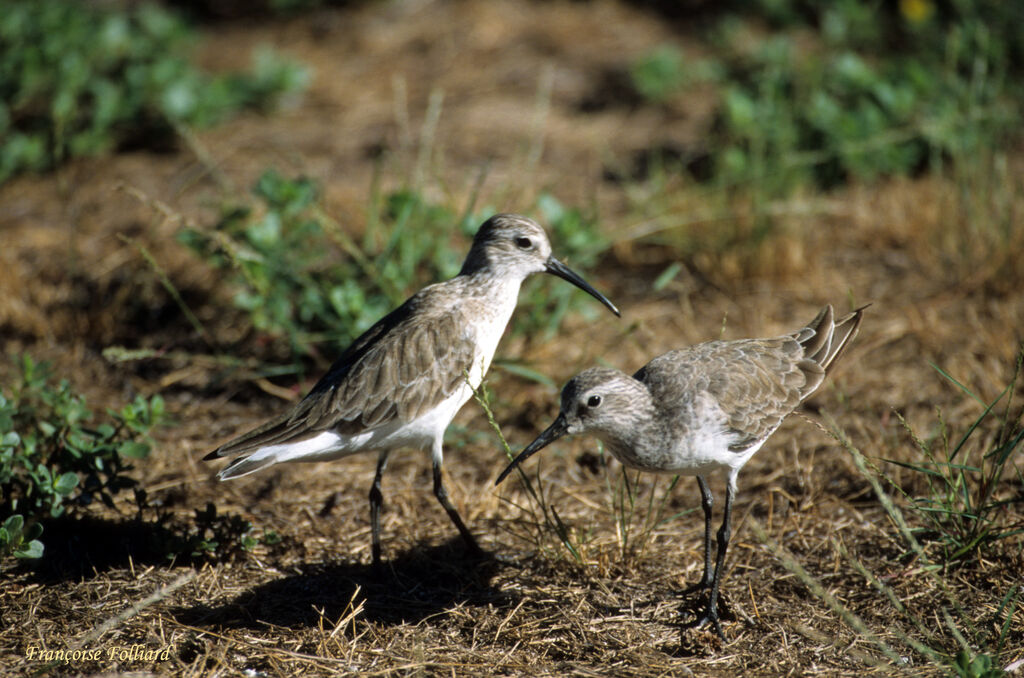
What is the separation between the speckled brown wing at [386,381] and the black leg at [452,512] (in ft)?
1.12

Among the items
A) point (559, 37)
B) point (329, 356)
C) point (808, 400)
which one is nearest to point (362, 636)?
point (329, 356)

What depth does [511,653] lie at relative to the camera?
Answer: 165 inches

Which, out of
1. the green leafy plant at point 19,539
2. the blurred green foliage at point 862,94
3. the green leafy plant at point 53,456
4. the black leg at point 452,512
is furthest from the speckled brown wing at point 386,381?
the blurred green foliage at point 862,94

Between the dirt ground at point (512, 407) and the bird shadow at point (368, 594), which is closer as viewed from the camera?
the dirt ground at point (512, 407)

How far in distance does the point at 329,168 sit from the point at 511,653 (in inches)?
221

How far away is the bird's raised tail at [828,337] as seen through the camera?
5035 mm

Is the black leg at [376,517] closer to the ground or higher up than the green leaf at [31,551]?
closer to the ground

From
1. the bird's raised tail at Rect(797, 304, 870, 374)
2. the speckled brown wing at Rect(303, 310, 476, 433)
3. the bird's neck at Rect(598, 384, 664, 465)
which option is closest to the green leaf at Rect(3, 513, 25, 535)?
the speckled brown wing at Rect(303, 310, 476, 433)

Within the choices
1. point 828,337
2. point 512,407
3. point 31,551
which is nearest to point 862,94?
point 828,337

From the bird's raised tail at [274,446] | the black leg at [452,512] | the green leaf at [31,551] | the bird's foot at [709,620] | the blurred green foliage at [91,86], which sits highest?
the blurred green foliage at [91,86]

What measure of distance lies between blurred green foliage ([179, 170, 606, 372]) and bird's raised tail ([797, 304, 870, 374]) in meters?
1.78

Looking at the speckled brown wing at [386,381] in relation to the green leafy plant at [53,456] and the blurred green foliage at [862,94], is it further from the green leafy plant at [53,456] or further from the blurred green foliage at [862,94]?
the blurred green foliage at [862,94]

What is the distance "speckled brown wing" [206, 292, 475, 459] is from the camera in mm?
4758

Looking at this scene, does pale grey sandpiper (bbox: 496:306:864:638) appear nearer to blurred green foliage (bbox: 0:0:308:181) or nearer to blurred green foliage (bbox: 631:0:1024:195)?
blurred green foliage (bbox: 631:0:1024:195)
